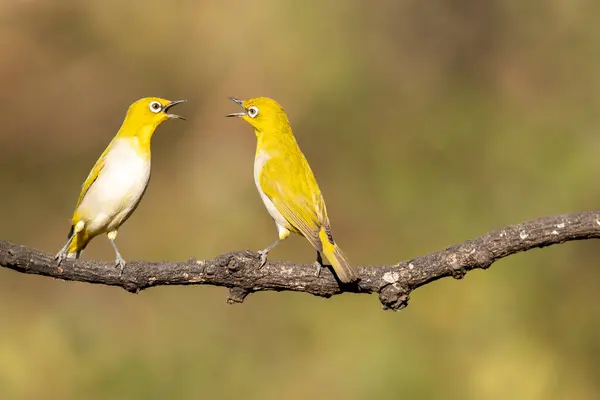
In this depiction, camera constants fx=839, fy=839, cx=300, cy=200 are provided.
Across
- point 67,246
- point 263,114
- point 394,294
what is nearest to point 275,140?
point 263,114

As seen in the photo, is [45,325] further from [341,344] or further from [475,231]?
[475,231]

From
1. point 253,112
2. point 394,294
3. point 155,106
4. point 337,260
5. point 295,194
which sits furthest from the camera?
point 253,112

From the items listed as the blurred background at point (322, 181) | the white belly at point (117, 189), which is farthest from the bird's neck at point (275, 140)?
the blurred background at point (322, 181)

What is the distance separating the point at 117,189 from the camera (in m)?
5.43

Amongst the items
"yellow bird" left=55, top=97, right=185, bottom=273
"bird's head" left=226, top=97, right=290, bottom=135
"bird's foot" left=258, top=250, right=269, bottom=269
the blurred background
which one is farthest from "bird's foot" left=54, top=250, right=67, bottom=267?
the blurred background

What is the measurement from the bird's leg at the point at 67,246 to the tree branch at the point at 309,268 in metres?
0.04

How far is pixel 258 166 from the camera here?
5918mm

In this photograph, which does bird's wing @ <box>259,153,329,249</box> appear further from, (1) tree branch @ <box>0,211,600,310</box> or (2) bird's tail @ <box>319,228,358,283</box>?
(1) tree branch @ <box>0,211,600,310</box>

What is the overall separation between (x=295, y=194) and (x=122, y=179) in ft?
3.79

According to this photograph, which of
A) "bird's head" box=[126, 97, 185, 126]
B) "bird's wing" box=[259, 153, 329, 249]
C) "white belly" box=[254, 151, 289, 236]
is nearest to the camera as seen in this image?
"bird's head" box=[126, 97, 185, 126]

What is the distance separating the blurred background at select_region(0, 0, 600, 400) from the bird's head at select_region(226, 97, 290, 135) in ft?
17.2

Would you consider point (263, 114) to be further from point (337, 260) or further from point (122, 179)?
Answer: point (337, 260)

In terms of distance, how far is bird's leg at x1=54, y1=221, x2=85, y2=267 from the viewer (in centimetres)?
545
